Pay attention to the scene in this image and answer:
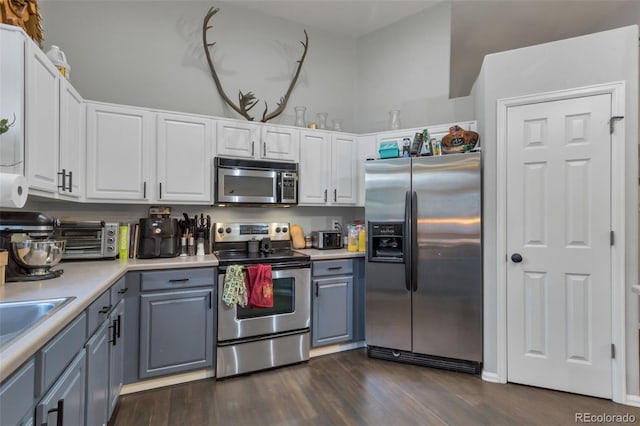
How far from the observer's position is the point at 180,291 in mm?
2430

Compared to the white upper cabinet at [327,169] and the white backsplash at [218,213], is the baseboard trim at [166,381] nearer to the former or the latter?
the white backsplash at [218,213]

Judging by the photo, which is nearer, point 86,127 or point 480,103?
point 86,127

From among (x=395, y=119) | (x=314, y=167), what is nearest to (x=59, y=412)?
(x=314, y=167)

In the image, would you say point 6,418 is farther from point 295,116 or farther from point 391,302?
point 295,116

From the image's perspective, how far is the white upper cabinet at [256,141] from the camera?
9.73 feet

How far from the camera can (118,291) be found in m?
2.07

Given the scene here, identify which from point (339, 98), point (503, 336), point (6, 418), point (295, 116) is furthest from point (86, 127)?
point (503, 336)

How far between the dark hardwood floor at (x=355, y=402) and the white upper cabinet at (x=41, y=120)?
1546 millimetres

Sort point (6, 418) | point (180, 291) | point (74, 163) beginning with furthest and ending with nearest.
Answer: point (180, 291)
point (74, 163)
point (6, 418)

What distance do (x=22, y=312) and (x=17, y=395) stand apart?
58 centimetres

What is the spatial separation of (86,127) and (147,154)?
0.44 meters

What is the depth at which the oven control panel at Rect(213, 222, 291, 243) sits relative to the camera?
3.17 m

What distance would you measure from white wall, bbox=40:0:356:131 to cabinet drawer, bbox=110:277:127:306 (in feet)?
5.73

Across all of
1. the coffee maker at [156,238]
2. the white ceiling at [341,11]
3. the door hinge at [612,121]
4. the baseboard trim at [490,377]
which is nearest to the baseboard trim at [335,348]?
the baseboard trim at [490,377]
